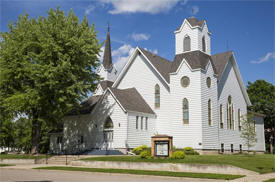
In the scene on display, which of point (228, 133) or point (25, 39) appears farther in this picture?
point (228, 133)

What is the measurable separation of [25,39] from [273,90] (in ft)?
159

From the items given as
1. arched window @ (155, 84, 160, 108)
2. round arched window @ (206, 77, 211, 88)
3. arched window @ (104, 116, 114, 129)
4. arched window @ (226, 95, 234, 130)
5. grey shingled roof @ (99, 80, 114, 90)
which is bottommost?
arched window @ (104, 116, 114, 129)

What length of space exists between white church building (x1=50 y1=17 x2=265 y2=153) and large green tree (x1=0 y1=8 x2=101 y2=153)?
417 cm

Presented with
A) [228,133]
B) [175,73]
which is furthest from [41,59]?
[228,133]

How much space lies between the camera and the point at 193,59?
111 feet

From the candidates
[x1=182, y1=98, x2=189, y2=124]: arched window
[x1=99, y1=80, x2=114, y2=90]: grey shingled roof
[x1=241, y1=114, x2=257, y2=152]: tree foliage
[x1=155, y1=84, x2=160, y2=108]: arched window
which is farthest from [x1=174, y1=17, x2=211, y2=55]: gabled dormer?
[x1=99, y1=80, x2=114, y2=90]: grey shingled roof

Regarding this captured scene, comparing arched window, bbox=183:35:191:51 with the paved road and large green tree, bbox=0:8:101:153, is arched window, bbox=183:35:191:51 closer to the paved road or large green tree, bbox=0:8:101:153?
large green tree, bbox=0:8:101:153

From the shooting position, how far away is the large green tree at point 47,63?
91.7 ft

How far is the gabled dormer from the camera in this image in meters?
34.9

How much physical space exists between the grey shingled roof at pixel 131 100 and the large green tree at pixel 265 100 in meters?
31.2

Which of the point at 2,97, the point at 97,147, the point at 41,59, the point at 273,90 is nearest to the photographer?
the point at 41,59

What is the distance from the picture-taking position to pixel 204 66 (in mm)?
33250

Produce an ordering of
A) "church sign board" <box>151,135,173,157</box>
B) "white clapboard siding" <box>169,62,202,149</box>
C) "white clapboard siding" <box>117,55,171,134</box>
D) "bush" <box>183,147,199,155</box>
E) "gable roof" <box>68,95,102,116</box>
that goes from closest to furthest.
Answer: "church sign board" <box>151,135,173,157</box> < "bush" <box>183,147,199,155</box> < "white clapboard siding" <box>169,62,202,149</box> < "white clapboard siding" <box>117,55,171,134</box> < "gable roof" <box>68,95,102,116</box>

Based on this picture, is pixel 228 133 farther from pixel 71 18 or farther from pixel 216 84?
pixel 71 18
